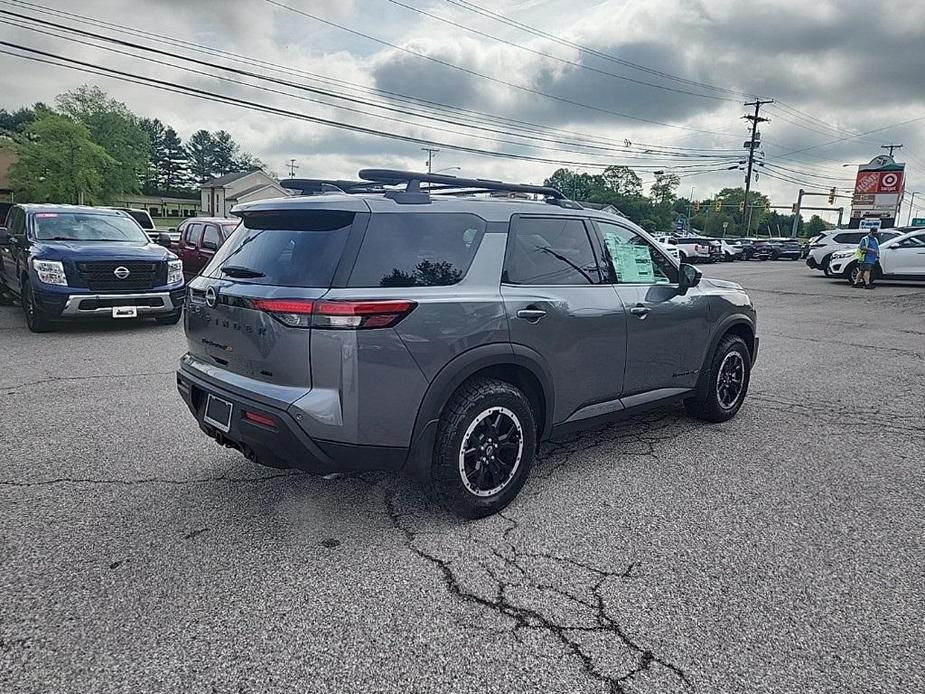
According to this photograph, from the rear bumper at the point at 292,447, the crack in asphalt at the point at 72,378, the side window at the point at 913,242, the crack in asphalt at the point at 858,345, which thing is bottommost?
the crack in asphalt at the point at 72,378

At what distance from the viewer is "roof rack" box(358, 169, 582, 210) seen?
336cm

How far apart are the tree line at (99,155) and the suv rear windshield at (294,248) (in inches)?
2570

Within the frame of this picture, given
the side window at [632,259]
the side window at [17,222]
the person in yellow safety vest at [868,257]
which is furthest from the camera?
the person in yellow safety vest at [868,257]

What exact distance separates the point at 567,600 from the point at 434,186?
2606mm

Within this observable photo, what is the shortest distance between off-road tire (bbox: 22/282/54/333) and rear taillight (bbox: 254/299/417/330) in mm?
7390

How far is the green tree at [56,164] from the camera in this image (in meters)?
55.8

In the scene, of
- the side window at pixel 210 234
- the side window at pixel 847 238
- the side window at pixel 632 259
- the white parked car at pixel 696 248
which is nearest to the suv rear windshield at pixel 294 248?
the side window at pixel 632 259

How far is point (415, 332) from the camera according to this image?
3.07 metres

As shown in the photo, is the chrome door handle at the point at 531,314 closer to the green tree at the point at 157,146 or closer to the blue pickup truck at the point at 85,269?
the blue pickup truck at the point at 85,269

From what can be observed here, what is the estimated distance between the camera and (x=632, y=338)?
169 inches

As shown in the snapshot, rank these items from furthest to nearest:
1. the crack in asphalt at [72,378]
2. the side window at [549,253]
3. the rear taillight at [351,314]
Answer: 1. the crack in asphalt at [72,378]
2. the side window at [549,253]
3. the rear taillight at [351,314]

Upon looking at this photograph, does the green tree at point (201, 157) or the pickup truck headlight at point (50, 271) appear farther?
the green tree at point (201, 157)

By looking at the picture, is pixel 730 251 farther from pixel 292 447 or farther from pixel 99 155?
pixel 99 155

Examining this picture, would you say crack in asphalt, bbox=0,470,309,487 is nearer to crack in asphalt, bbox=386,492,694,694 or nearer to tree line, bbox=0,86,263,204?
crack in asphalt, bbox=386,492,694,694
